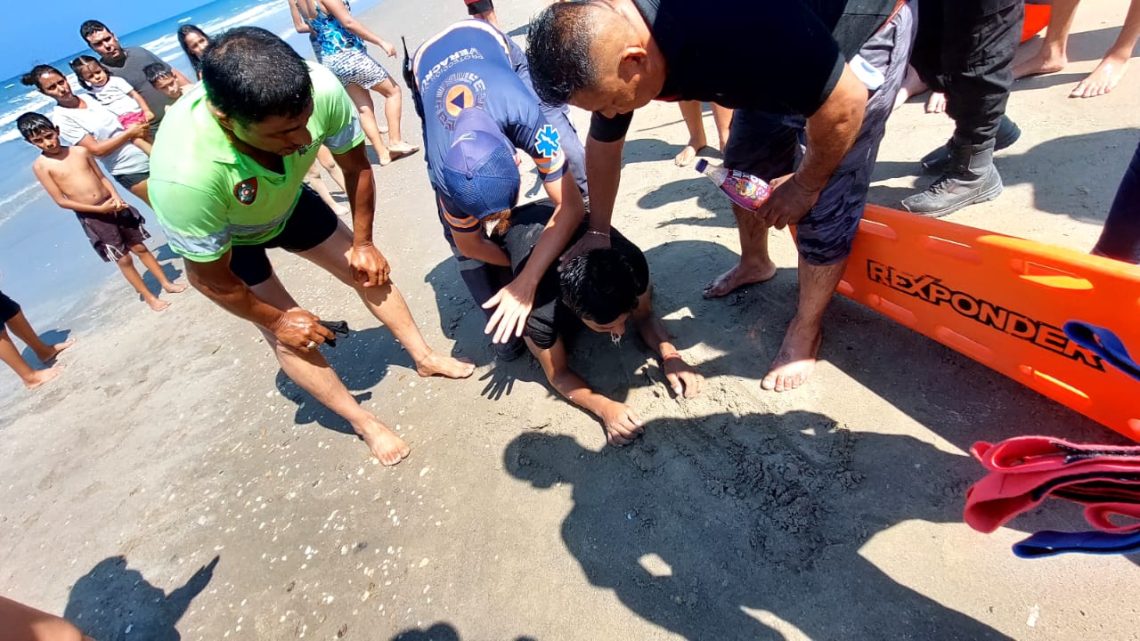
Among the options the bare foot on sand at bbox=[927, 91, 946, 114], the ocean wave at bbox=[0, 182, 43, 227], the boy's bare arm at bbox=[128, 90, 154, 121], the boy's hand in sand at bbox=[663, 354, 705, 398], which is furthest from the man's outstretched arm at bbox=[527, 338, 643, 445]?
the ocean wave at bbox=[0, 182, 43, 227]

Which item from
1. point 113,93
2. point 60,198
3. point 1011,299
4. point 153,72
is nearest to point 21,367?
point 60,198

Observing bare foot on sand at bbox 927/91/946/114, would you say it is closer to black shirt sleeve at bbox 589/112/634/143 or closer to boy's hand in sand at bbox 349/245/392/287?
black shirt sleeve at bbox 589/112/634/143

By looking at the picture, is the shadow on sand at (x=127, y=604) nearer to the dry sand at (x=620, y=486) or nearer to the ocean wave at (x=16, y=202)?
the dry sand at (x=620, y=486)

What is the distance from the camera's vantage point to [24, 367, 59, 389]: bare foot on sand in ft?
13.9

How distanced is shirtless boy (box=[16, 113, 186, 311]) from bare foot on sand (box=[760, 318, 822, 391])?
487 centimetres

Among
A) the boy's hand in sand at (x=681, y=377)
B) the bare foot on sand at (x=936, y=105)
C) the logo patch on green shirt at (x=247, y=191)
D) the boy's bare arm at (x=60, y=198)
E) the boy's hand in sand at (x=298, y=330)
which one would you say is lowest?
the boy's hand in sand at (x=681, y=377)

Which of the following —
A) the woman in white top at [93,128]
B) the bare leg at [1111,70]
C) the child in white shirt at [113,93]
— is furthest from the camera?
the child in white shirt at [113,93]

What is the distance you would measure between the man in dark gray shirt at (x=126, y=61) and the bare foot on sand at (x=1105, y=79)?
648 centimetres

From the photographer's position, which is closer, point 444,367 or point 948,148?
point 948,148

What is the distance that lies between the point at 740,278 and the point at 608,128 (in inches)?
41.1

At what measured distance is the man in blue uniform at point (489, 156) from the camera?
2084 mm

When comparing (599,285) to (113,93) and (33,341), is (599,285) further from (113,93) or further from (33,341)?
(113,93)

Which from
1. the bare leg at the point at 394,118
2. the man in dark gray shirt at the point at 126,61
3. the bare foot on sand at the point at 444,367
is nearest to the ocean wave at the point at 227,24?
the man in dark gray shirt at the point at 126,61

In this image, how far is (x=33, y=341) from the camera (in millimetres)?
4359
